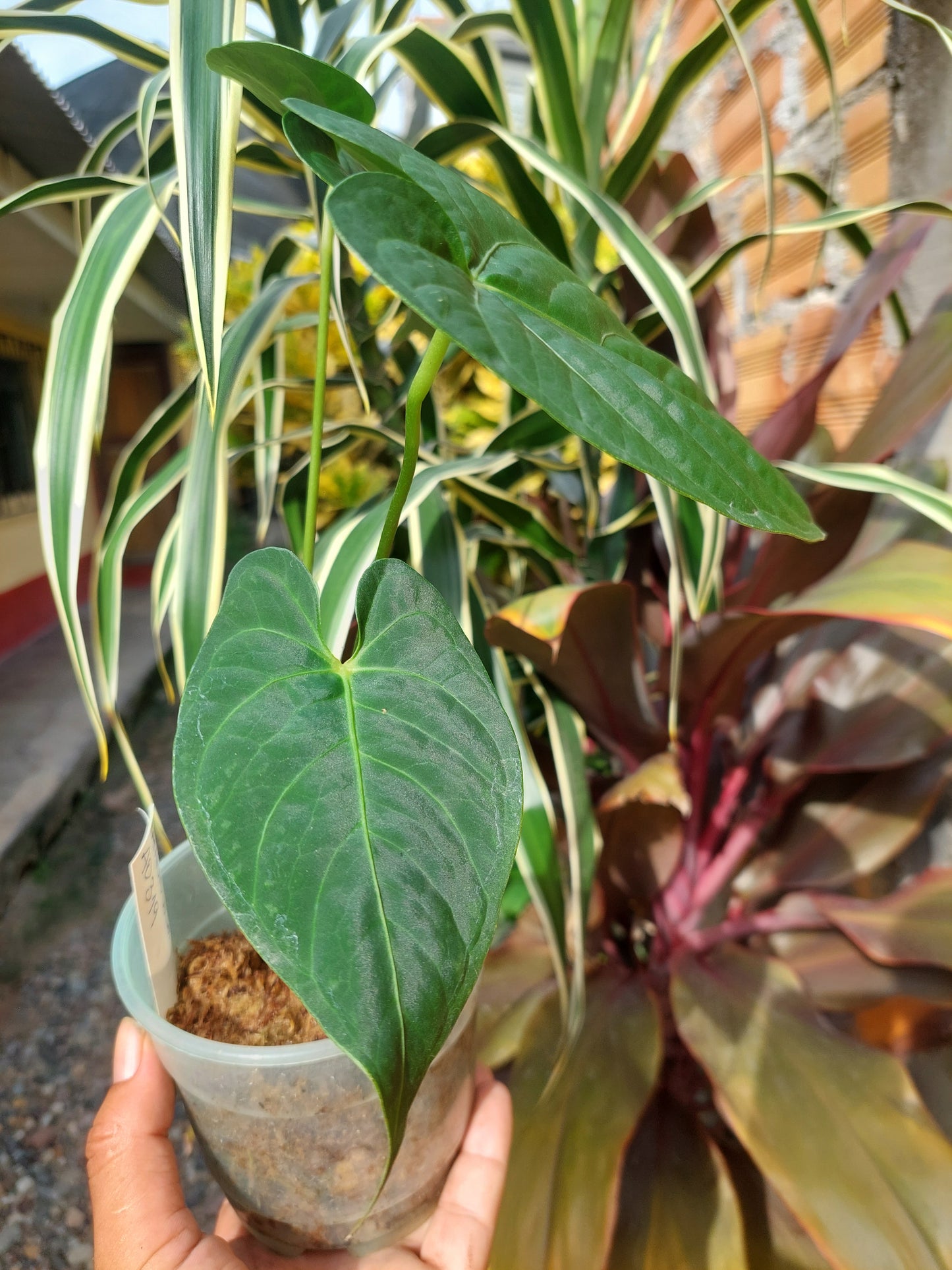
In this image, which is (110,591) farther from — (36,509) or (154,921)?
(36,509)

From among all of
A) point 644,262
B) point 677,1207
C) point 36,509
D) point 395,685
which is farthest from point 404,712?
point 36,509

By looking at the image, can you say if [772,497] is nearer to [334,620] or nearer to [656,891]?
[334,620]

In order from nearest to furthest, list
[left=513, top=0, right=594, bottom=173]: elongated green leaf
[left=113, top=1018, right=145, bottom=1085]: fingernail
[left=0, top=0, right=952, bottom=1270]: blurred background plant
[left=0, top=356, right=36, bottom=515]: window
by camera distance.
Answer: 1. [left=113, top=1018, right=145, bottom=1085]: fingernail
2. [left=0, top=0, right=952, bottom=1270]: blurred background plant
3. [left=513, top=0, right=594, bottom=173]: elongated green leaf
4. [left=0, top=356, right=36, bottom=515]: window

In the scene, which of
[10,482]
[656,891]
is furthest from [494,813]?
[10,482]

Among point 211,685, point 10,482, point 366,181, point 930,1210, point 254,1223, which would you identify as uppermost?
point 366,181

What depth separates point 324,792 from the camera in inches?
8.0

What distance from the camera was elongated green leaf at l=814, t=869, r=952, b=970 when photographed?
1.75 ft

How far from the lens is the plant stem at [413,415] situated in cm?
21

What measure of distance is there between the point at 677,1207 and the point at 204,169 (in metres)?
0.74

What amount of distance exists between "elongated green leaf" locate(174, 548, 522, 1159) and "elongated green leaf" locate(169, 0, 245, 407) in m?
0.15

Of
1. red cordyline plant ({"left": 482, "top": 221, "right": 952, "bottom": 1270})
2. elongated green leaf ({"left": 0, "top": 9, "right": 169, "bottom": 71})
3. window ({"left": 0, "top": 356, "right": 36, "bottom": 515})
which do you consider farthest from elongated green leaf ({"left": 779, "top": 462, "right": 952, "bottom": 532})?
window ({"left": 0, "top": 356, "right": 36, "bottom": 515})

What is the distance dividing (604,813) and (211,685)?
50cm

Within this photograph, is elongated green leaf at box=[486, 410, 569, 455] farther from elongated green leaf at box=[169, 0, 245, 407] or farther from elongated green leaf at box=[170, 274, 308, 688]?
elongated green leaf at box=[169, 0, 245, 407]

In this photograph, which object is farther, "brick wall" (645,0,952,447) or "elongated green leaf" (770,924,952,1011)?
"brick wall" (645,0,952,447)
